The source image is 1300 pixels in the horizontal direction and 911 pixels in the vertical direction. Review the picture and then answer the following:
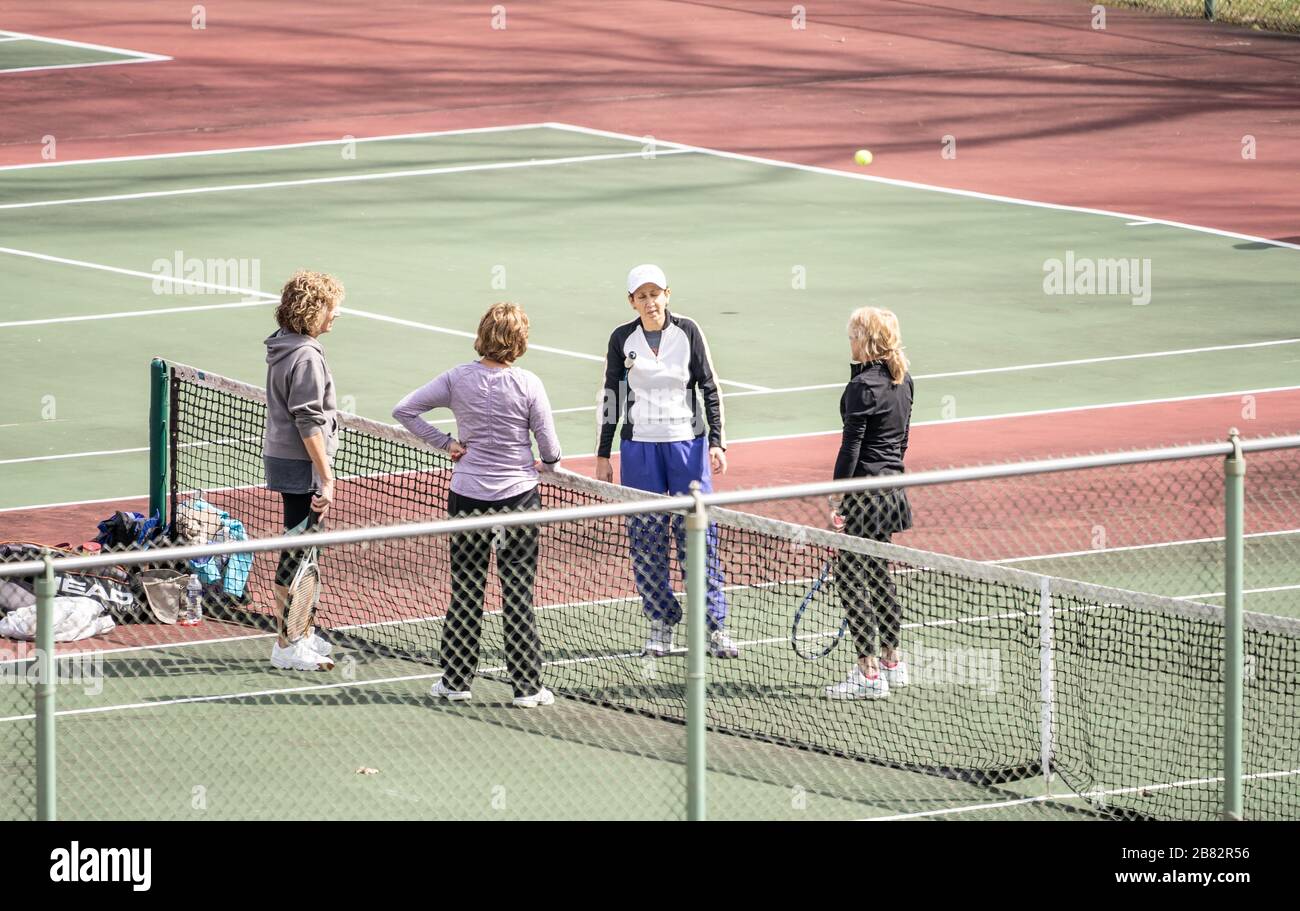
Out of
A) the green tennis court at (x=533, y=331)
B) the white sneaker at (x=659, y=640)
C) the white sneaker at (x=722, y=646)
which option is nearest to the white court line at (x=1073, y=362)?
the green tennis court at (x=533, y=331)

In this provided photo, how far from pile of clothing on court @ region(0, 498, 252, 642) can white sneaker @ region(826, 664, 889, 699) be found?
3809mm

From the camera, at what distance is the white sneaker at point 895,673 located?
12.5 metres

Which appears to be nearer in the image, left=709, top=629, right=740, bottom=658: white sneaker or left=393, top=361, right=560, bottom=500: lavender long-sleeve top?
left=393, top=361, right=560, bottom=500: lavender long-sleeve top

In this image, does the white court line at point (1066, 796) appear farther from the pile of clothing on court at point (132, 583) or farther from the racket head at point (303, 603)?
the pile of clothing on court at point (132, 583)

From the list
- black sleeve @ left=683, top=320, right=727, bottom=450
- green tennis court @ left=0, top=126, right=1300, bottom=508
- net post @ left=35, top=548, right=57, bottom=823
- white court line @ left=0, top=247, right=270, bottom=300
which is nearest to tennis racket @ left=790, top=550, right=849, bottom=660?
black sleeve @ left=683, top=320, right=727, bottom=450

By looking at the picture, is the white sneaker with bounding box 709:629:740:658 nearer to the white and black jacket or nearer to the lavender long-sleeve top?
the white and black jacket

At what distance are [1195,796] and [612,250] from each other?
54.0 feet

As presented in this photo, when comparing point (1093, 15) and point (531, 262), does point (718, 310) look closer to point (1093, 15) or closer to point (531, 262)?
point (531, 262)

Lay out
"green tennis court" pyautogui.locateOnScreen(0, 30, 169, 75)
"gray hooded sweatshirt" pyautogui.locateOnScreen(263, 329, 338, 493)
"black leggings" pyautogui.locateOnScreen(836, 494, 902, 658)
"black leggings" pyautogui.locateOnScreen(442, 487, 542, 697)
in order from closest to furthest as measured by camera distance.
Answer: "black leggings" pyautogui.locateOnScreen(442, 487, 542, 697), "black leggings" pyautogui.locateOnScreen(836, 494, 902, 658), "gray hooded sweatshirt" pyautogui.locateOnScreen(263, 329, 338, 493), "green tennis court" pyautogui.locateOnScreen(0, 30, 169, 75)

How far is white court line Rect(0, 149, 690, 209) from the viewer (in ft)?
97.3

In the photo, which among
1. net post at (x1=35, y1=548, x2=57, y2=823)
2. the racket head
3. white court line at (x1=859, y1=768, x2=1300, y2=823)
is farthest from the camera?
the racket head

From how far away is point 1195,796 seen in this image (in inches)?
434
